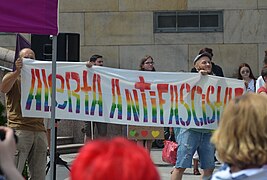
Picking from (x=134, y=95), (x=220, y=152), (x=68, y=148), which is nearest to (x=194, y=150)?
(x=134, y=95)

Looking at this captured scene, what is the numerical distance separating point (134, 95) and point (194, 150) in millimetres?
1359

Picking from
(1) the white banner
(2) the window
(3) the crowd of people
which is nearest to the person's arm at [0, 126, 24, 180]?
(3) the crowd of people

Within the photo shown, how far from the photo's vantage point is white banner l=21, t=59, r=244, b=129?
8.89 metres

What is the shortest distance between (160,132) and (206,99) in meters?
2.74

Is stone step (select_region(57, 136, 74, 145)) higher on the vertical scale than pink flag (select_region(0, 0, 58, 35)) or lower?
lower

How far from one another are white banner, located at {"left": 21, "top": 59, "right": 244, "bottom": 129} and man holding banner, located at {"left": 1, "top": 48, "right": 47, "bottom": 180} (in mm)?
869

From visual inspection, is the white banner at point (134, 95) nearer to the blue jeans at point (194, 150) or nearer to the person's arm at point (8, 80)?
the blue jeans at point (194, 150)

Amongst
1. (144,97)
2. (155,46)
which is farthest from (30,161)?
(155,46)

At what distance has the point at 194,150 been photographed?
26.5ft

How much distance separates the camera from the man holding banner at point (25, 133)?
25.0 ft

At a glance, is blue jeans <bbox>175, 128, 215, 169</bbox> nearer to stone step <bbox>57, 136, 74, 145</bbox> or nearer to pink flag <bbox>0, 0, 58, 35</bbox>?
pink flag <bbox>0, 0, 58, 35</bbox>

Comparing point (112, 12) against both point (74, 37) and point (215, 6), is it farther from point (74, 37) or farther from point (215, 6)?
point (74, 37)

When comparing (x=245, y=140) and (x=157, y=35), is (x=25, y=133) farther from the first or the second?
(x=157, y=35)

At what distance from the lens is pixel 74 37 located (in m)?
11.3
